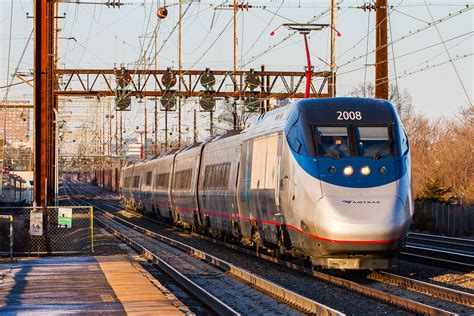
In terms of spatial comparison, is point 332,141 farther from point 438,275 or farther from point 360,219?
point 438,275

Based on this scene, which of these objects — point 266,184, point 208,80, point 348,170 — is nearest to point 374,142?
point 348,170

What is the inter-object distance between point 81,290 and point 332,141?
5.59 meters

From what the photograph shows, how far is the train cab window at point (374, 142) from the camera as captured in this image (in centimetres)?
1755

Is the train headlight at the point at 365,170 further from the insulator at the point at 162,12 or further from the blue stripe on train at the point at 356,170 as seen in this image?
the insulator at the point at 162,12

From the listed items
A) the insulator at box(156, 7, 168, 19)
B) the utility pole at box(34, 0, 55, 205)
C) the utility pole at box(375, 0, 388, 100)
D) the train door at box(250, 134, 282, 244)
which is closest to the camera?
the train door at box(250, 134, 282, 244)

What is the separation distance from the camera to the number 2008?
1803 cm

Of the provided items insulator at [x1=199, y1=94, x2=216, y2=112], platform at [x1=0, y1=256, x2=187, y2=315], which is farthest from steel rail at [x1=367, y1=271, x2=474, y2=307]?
insulator at [x1=199, y1=94, x2=216, y2=112]

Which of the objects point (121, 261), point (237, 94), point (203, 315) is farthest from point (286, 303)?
point (237, 94)

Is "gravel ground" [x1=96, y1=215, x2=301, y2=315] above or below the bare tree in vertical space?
below

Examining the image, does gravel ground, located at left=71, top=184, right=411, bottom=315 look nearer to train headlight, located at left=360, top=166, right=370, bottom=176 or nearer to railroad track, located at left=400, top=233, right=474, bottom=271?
train headlight, located at left=360, top=166, right=370, bottom=176

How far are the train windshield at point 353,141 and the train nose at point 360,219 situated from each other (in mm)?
1084

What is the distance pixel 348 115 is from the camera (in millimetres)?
18078

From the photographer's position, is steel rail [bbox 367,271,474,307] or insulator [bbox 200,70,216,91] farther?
insulator [bbox 200,70,216,91]

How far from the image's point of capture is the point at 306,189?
17281 mm
